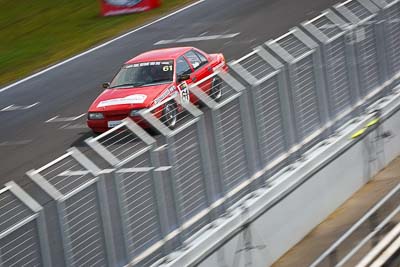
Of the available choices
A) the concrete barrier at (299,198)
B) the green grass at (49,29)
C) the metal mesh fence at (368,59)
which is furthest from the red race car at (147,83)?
the green grass at (49,29)

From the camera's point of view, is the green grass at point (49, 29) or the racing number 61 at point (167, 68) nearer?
the racing number 61 at point (167, 68)

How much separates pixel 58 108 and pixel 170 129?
13.9 m

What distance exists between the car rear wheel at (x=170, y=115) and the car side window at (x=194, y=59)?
10.4 m

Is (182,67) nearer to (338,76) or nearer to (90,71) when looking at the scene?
(90,71)

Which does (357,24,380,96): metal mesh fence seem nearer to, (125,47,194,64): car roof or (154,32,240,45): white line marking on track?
(125,47,194,64): car roof

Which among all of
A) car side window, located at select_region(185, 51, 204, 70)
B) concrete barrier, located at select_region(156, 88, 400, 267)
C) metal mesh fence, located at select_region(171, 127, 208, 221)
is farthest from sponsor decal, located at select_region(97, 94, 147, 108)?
metal mesh fence, located at select_region(171, 127, 208, 221)

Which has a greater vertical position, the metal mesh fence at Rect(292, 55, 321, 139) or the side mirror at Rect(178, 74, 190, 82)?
the metal mesh fence at Rect(292, 55, 321, 139)

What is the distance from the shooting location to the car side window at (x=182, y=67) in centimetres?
2139

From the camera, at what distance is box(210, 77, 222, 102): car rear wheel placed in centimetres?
1197

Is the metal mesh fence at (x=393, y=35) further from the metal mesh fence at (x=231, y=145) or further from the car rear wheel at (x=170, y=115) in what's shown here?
the car rear wheel at (x=170, y=115)

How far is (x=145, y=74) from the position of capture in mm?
21266

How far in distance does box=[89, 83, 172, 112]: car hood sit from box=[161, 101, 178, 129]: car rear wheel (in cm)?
838

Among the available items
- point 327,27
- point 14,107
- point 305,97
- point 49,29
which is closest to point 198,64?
point 14,107

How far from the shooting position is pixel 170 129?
1115 cm
